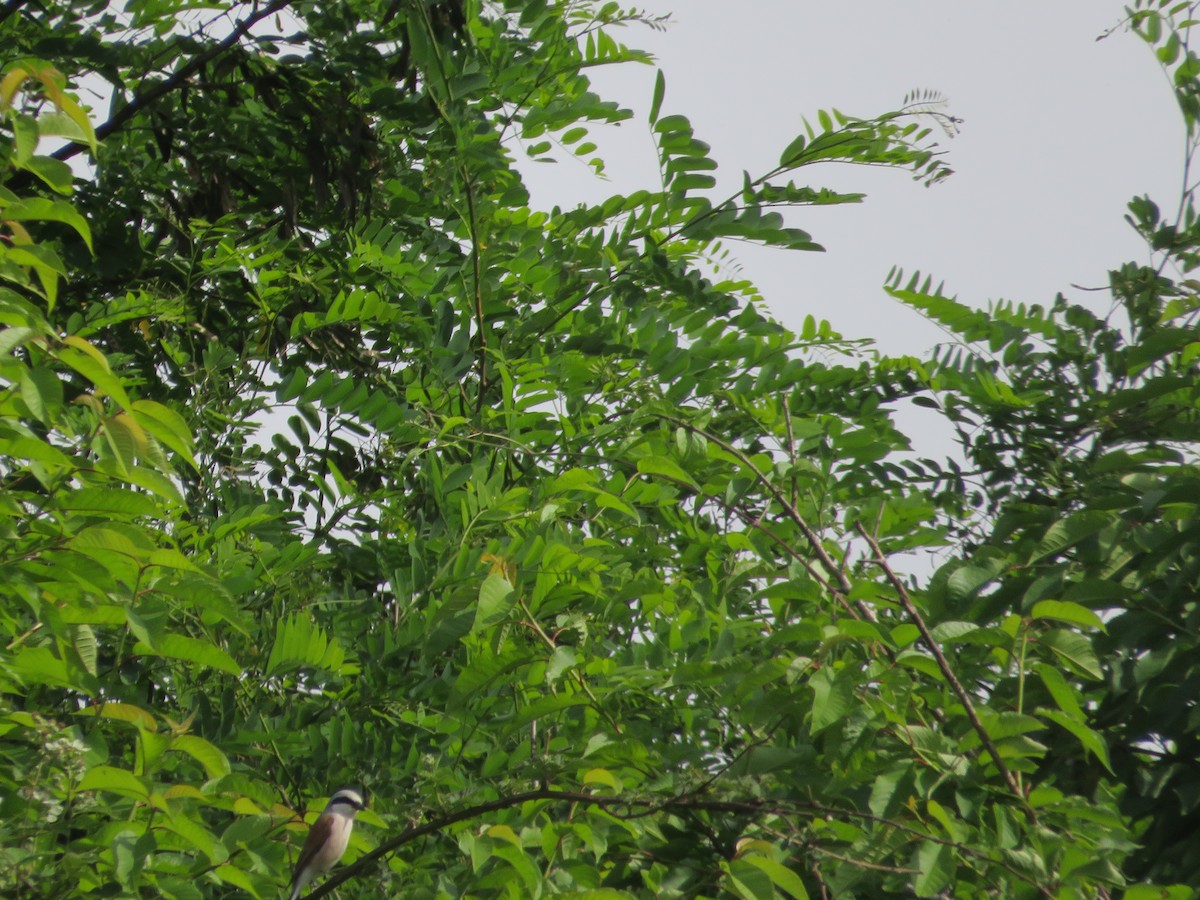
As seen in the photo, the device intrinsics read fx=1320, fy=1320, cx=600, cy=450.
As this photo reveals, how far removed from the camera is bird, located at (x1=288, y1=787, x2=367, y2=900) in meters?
2.15

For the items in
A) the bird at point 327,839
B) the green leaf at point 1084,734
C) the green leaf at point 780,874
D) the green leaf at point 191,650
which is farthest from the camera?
the bird at point 327,839

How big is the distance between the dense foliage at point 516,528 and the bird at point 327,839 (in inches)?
1.3

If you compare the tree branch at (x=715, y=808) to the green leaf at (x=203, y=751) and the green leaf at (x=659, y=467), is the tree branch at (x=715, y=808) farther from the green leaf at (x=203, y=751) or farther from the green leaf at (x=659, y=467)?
the green leaf at (x=659, y=467)

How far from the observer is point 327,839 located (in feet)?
7.20

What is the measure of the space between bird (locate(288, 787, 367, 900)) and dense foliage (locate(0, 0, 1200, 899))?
0.11 feet

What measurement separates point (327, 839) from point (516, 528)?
85 centimetres

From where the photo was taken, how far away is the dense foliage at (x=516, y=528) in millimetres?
1827

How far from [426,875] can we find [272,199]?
2.84 meters

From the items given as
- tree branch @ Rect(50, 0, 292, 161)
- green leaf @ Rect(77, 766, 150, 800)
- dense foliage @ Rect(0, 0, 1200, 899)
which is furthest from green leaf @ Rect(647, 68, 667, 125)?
green leaf @ Rect(77, 766, 150, 800)

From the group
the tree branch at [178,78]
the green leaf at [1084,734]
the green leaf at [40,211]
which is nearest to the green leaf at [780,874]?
the green leaf at [1084,734]

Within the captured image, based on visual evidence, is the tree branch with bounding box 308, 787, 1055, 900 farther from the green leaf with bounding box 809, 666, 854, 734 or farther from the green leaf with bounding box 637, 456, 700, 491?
the green leaf with bounding box 637, 456, 700, 491

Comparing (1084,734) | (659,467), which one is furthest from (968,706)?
(659,467)

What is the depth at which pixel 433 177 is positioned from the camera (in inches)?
162

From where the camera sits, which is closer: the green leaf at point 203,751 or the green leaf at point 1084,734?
the green leaf at point 1084,734
